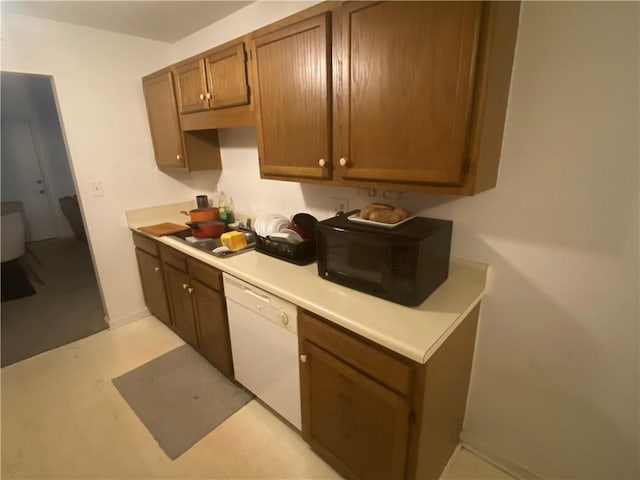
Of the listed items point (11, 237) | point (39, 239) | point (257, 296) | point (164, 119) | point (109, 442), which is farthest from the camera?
point (39, 239)

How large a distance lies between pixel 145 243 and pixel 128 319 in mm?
796

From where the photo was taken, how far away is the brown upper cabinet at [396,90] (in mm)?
942

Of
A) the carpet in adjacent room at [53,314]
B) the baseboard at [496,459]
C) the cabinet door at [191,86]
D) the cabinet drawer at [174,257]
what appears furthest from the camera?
the carpet in adjacent room at [53,314]

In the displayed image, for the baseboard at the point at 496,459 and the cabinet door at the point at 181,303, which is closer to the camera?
the baseboard at the point at 496,459

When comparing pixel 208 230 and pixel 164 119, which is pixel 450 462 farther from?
pixel 164 119

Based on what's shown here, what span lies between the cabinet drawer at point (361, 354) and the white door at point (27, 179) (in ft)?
19.6

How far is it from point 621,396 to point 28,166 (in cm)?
713

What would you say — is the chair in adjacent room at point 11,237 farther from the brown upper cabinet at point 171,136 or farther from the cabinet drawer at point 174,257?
the cabinet drawer at point 174,257

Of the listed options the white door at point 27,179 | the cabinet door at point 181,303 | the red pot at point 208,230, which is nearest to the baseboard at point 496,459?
the cabinet door at point 181,303

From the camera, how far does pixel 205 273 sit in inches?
72.4

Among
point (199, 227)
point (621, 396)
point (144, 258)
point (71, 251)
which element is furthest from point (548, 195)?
point (71, 251)

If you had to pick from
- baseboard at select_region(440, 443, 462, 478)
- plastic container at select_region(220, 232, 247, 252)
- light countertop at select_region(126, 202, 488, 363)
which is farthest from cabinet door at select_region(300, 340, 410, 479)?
plastic container at select_region(220, 232, 247, 252)

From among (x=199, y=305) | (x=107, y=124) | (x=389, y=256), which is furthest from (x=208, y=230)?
(x=389, y=256)

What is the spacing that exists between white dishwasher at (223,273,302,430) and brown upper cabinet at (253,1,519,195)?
0.65 m
